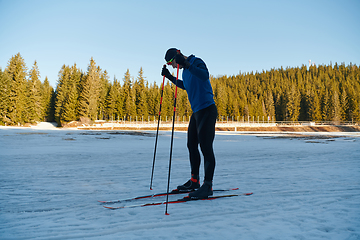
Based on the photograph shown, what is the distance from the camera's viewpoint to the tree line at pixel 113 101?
41.3 metres

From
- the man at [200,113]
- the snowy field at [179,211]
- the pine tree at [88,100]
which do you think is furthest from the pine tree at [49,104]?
the man at [200,113]

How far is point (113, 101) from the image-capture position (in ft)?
207

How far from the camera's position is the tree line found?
4134 centimetres

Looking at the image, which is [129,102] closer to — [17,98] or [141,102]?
[141,102]

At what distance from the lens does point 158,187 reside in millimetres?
3221

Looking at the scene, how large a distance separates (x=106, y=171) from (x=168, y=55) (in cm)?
243

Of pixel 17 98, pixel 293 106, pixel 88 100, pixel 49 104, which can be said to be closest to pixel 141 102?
pixel 88 100

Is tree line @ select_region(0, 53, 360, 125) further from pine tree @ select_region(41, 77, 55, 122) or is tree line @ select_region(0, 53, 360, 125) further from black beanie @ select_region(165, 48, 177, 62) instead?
black beanie @ select_region(165, 48, 177, 62)

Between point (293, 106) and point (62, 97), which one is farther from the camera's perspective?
point (293, 106)

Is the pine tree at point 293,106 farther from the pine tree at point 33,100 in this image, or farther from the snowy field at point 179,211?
the snowy field at point 179,211

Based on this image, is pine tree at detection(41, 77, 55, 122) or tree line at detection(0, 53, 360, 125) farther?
pine tree at detection(41, 77, 55, 122)

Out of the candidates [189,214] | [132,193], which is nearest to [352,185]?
[189,214]

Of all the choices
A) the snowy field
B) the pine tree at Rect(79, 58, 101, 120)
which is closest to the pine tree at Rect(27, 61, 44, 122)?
the pine tree at Rect(79, 58, 101, 120)

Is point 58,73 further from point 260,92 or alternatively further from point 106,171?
point 260,92
